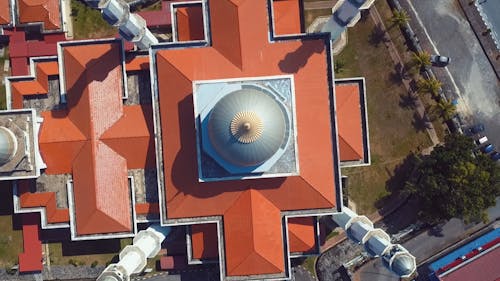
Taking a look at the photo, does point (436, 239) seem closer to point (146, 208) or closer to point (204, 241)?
point (204, 241)

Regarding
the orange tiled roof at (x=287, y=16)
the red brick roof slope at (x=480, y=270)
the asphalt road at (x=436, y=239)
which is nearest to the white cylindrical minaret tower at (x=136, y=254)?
the orange tiled roof at (x=287, y=16)

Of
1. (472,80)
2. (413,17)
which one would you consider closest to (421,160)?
(472,80)

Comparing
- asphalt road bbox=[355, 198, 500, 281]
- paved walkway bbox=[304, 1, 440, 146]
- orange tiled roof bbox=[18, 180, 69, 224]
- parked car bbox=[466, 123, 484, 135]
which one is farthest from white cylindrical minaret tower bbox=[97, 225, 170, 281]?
parked car bbox=[466, 123, 484, 135]

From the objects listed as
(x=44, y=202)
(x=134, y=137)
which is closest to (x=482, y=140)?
(x=134, y=137)

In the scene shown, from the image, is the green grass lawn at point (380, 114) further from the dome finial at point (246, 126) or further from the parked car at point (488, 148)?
the dome finial at point (246, 126)

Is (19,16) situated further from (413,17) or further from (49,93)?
(413,17)

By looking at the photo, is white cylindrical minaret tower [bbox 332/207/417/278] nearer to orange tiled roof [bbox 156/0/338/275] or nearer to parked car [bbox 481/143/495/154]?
orange tiled roof [bbox 156/0/338/275]
